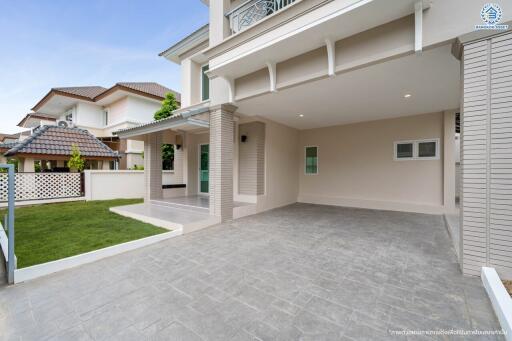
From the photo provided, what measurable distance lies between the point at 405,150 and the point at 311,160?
3.59 m

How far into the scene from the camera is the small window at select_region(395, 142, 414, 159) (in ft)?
24.4

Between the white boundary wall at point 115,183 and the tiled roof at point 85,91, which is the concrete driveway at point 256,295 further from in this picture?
the tiled roof at point 85,91

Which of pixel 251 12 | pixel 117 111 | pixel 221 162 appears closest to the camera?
pixel 251 12

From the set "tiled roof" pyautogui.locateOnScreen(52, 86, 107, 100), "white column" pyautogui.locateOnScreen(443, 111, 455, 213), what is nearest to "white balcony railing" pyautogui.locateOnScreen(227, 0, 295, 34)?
"white column" pyautogui.locateOnScreen(443, 111, 455, 213)

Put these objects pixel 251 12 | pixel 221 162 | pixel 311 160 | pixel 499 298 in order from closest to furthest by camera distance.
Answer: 1. pixel 499 298
2. pixel 251 12
3. pixel 221 162
4. pixel 311 160

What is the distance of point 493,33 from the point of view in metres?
2.84

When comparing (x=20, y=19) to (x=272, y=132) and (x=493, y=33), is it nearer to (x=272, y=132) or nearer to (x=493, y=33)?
(x=272, y=132)

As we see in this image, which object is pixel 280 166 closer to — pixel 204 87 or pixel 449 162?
pixel 204 87

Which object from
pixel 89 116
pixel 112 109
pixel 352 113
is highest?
pixel 112 109

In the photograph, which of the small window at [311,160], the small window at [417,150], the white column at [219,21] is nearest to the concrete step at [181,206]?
the white column at [219,21]

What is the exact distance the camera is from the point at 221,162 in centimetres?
623

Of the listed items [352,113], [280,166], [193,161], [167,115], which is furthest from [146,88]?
[352,113]

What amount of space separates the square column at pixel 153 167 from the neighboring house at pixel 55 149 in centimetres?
397

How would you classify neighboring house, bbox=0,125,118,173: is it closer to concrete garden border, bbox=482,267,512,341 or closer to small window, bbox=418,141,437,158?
concrete garden border, bbox=482,267,512,341
